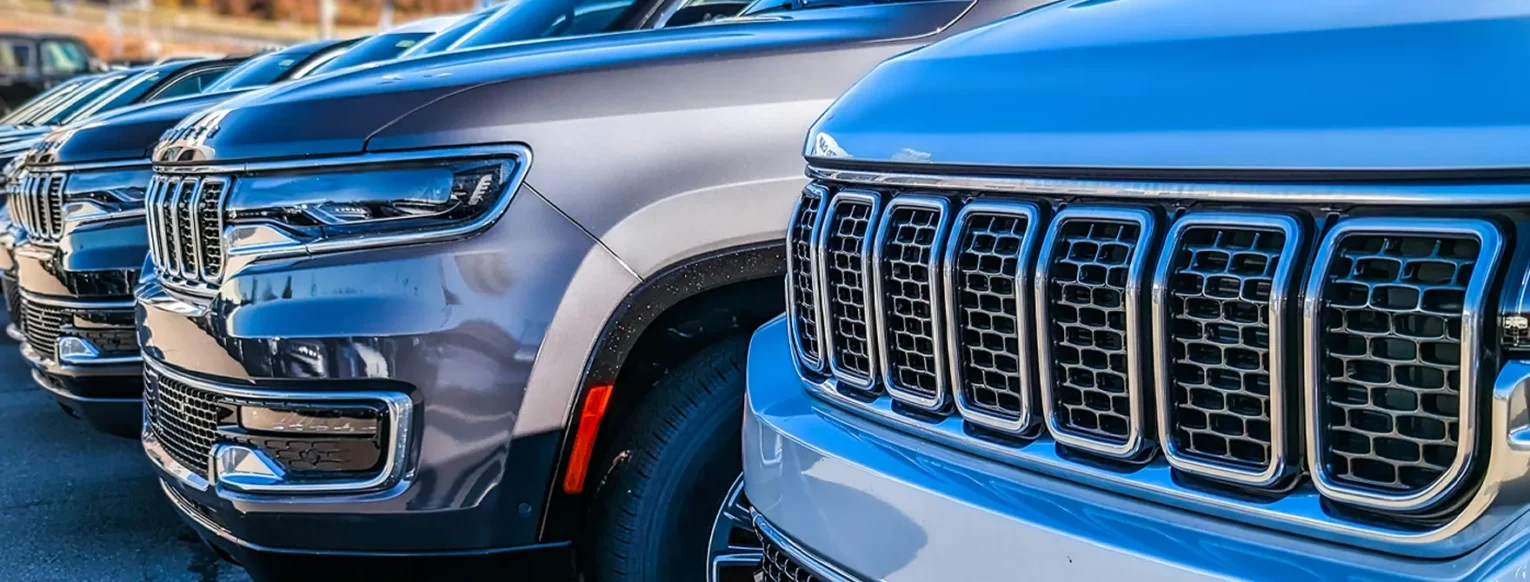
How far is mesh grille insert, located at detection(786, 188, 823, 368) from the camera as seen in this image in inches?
79.7

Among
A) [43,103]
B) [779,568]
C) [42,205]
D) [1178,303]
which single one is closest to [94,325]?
[42,205]

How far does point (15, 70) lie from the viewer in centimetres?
2319

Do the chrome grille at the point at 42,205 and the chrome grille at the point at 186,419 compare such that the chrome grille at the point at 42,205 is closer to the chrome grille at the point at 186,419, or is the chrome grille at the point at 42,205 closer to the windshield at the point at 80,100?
the chrome grille at the point at 186,419

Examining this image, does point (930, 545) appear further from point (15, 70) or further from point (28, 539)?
point (15, 70)

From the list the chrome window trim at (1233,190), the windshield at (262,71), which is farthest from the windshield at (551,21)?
the windshield at (262,71)

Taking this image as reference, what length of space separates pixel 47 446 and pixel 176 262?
3.10 meters

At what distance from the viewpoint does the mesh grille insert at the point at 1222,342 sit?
1.38 metres

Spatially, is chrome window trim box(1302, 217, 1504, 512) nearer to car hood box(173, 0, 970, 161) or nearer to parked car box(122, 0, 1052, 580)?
parked car box(122, 0, 1052, 580)

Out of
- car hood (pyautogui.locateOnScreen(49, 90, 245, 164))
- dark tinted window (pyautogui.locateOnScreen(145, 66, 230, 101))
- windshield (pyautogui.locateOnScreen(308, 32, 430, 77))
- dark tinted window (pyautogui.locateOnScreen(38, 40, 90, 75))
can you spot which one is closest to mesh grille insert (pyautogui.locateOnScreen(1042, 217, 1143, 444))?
car hood (pyautogui.locateOnScreen(49, 90, 245, 164))

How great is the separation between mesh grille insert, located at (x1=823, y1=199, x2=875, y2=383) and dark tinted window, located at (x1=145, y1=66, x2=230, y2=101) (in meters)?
8.21

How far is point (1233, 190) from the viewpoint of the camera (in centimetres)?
139

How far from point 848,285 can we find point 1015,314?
0.36 meters

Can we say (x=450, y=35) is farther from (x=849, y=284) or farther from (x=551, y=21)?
(x=849, y=284)

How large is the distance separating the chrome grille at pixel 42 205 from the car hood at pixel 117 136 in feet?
0.32
